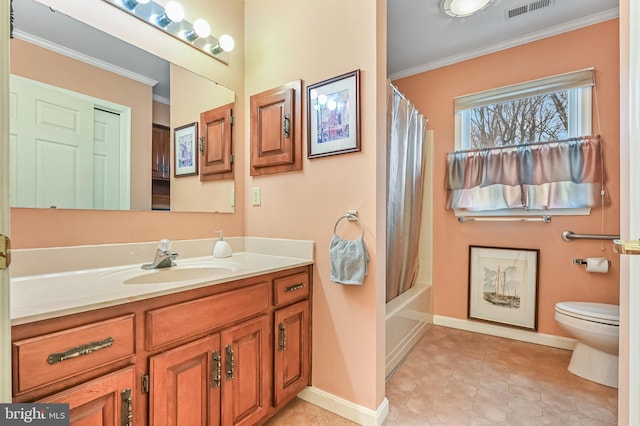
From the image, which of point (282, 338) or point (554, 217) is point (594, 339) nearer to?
point (554, 217)

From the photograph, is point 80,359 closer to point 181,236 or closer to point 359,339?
point 181,236

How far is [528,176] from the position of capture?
7.78ft

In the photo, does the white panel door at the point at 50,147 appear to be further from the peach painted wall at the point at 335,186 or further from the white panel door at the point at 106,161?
the peach painted wall at the point at 335,186

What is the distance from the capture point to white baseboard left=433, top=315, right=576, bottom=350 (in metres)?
2.29

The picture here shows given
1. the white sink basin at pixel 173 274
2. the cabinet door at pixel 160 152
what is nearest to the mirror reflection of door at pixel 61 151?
the cabinet door at pixel 160 152

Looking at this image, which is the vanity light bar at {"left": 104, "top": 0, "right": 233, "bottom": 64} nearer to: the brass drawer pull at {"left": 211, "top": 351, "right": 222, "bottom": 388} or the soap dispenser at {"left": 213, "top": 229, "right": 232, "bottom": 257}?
the soap dispenser at {"left": 213, "top": 229, "right": 232, "bottom": 257}

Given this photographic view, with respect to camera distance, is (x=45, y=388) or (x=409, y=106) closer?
(x=45, y=388)

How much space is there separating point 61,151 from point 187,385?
1.09m

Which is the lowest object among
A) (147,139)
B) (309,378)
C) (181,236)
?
(309,378)

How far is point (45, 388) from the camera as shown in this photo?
0.75 meters

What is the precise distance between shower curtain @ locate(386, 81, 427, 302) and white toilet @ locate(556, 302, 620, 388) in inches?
43.0

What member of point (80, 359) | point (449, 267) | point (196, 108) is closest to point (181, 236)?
point (196, 108)

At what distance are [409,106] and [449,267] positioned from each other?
1555 millimetres

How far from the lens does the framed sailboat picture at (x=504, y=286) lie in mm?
2410
